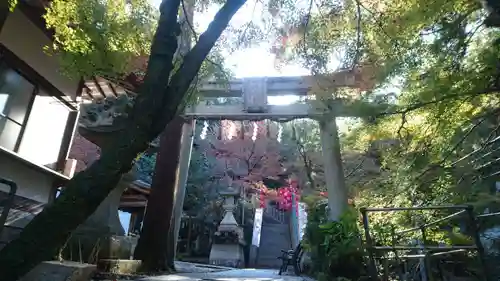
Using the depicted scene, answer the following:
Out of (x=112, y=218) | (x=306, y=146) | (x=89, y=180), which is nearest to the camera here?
(x=89, y=180)

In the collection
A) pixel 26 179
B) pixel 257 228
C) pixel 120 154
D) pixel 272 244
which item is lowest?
pixel 120 154

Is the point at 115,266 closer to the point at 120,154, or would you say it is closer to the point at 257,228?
the point at 120,154

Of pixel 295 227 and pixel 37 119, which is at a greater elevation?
pixel 37 119

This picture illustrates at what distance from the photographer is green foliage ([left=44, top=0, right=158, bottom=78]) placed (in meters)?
4.49

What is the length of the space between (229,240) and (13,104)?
10.7 metres

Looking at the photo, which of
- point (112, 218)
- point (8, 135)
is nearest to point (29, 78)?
point (8, 135)

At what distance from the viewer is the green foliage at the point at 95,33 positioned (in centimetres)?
449

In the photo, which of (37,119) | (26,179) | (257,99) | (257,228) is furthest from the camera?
(257,228)

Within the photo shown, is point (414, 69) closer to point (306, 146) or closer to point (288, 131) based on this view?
point (306, 146)

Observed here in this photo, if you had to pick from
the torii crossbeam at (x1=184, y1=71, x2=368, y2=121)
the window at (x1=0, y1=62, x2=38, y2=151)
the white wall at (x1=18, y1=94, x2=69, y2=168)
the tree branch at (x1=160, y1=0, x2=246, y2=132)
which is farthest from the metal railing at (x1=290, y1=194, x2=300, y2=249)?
the tree branch at (x1=160, y1=0, x2=246, y2=132)

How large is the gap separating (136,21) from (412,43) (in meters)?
3.81

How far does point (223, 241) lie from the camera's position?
14641 millimetres

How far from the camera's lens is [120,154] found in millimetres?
2582

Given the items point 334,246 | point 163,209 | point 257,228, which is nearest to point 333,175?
point 334,246
